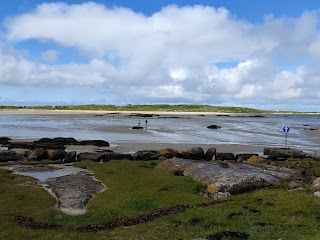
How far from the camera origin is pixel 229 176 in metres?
25.3

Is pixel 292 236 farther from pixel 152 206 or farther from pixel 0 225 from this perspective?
pixel 0 225

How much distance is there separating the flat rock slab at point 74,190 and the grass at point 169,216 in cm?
63

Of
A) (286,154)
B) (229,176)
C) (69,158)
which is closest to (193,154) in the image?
(286,154)

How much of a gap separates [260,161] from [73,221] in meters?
26.1

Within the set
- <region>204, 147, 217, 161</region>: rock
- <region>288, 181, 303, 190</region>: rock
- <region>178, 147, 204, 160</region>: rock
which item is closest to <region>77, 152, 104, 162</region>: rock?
<region>178, 147, 204, 160</region>: rock

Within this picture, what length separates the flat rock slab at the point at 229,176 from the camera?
947 inches

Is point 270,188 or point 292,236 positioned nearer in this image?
point 292,236

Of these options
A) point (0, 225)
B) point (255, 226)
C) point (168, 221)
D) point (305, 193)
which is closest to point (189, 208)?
point (168, 221)

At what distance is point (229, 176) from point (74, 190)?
10611 millimetres

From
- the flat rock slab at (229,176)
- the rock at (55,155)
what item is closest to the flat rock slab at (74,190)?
the flat rock slab at (229,176)

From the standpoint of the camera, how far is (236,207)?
64.6 feet

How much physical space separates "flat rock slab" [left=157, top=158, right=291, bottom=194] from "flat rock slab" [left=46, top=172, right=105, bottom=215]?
7.18m

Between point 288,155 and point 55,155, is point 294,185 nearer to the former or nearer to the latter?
point 288,155

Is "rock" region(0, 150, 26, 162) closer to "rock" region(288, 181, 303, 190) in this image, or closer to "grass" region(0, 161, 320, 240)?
"grass" region(0, 161, 320, 240)
